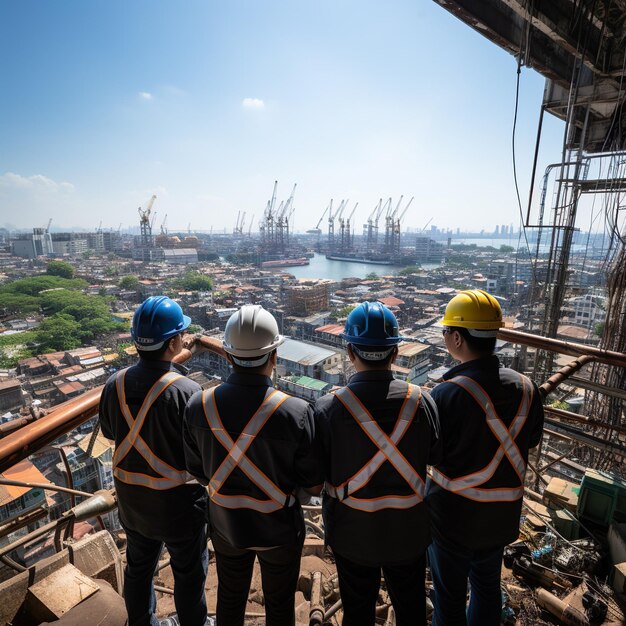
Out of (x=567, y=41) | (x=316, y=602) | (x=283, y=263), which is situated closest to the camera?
(x=316, y=602)

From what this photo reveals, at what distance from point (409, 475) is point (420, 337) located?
13.9 metres

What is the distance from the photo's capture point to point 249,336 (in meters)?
0.82

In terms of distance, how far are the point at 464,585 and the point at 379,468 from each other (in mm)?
409

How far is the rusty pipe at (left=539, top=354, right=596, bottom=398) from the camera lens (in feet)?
3.74

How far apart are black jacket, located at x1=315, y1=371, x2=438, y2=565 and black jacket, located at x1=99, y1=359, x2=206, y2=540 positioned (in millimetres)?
332

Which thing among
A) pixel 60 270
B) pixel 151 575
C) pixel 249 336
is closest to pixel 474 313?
pixel 249 336

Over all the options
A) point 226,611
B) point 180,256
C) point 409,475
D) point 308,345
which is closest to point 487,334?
point 409,475

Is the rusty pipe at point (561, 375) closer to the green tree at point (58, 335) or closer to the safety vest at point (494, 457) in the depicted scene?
the safety vest at point (494, 457)

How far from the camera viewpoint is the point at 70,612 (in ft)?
3.20

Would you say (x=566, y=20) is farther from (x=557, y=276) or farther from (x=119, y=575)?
(x=119, y=575)

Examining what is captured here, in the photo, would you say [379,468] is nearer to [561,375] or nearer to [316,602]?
[316,602]

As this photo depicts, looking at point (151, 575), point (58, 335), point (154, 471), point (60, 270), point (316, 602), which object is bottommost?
point (58, 335)

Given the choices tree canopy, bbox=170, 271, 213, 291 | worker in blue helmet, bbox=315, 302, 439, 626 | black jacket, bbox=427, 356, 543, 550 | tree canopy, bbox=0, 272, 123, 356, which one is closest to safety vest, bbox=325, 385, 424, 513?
worker in blue helmet, bbox=315, 302, 439, 626

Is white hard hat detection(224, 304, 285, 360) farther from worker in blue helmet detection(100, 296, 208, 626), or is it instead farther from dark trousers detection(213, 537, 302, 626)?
dark trousers detection(213, 537, 302, 626)
